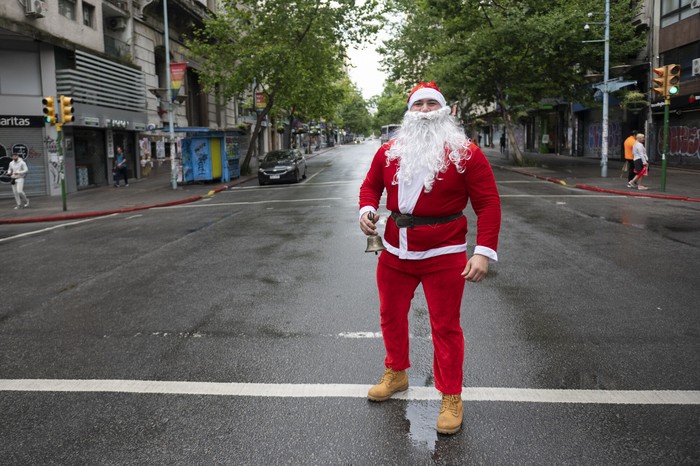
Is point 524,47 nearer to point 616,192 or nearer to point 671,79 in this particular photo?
point 616,192

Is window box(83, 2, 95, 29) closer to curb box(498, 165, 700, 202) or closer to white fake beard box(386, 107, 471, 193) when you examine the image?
curb box(498, 165, 700, 202)

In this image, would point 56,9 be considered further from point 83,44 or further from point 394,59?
point 394,59

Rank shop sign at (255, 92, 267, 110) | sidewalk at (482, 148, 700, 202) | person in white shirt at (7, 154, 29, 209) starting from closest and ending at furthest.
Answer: sidewalk at (482, 148, 700, 202)
person in white shirt at (7, 154, 29, 209)
shop sign at (255, 92, 267, 110)

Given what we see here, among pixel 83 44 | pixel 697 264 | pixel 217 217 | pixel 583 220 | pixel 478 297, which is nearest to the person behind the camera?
pixel 478 297

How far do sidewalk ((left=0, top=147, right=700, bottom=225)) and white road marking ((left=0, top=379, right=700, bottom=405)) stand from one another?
13.6 metres

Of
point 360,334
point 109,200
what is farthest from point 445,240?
point 109,200

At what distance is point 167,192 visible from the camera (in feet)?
77.5

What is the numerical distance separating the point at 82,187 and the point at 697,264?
23.8 m

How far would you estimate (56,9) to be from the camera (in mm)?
23250

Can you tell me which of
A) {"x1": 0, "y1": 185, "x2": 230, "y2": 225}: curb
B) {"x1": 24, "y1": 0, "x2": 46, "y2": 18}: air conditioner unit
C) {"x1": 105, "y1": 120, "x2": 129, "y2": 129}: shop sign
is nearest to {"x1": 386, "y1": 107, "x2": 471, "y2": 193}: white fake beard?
{"x1": 0, "y1": 185, "x2": 230, "y2": 225}: curb

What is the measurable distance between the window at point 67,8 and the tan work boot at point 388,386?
24763 mm

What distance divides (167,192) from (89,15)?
30.6ft

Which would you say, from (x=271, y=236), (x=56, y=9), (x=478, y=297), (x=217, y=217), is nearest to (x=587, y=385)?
(x=478, y=297)

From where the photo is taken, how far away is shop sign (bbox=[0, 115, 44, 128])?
2222 cm
